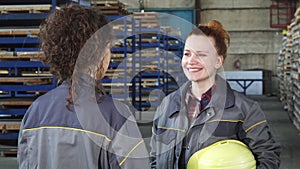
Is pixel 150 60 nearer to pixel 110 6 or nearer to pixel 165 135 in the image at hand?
pixel 110 6

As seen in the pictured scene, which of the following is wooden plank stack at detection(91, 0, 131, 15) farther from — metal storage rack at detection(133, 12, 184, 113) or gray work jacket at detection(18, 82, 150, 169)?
gray work jacket at detection(18, 82, 150, 169)

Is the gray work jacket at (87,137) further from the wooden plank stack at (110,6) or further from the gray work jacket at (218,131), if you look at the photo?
the wooden plank stack at (110,6)

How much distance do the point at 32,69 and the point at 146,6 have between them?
1431cm

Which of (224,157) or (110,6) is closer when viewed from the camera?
(224,157)

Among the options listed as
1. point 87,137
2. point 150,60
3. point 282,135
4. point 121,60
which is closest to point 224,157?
point 87,137

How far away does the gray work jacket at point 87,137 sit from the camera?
5.68 ft

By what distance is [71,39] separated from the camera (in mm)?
1778

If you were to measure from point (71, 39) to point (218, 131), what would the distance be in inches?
37.4

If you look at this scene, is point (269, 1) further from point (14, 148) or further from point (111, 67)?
point (14, 148)

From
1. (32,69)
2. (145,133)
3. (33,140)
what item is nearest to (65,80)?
(33,140)

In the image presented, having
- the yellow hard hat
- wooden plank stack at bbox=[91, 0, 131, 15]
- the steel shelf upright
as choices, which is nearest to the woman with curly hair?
the yellow hard hat

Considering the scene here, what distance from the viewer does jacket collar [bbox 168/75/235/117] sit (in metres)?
2.42

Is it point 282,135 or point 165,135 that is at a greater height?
point 165,135

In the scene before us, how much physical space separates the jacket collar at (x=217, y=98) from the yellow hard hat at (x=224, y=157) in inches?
9.1
